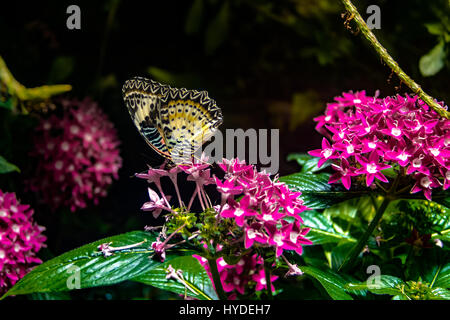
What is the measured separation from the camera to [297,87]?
4.94ft

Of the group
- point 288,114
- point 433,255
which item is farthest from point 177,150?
point 288,114

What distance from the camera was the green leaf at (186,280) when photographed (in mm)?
718

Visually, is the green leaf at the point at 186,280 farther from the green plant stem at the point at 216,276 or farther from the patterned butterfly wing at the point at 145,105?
the patterned butterfly wing at the point at 145,105

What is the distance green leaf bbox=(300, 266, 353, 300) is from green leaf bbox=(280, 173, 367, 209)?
4.3 inches

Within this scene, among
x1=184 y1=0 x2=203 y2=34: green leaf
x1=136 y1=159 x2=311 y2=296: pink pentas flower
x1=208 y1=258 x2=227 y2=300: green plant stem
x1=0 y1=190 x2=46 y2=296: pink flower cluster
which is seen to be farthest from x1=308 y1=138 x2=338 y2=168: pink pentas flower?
x1=184 y1=0 x2=203 y2=34: green leaf

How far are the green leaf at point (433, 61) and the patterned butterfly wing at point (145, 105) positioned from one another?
0.62 m

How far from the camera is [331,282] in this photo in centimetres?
66

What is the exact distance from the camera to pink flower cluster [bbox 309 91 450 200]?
634mm

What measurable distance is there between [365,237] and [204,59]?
0.97 metres

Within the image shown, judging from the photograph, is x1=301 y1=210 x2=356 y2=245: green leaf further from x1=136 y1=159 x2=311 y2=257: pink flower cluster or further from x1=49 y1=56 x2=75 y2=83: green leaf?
x1=49 y1=56 x2=75 y2=83: green leaf

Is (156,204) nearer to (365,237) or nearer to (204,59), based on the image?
(365,237)

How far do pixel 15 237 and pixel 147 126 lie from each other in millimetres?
368

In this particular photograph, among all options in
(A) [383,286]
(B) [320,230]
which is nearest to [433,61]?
(B) [320,230]

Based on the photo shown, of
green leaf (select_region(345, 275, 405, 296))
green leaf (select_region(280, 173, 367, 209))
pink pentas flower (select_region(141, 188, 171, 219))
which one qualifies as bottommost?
green leaf (select_region(345, 275, 405, 296))
